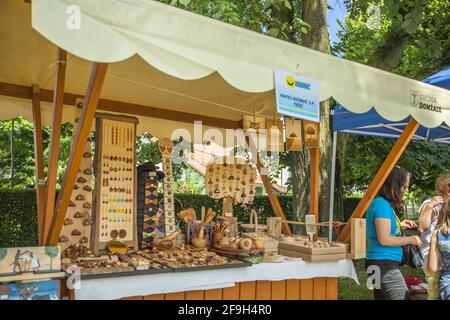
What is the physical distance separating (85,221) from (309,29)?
4.73m

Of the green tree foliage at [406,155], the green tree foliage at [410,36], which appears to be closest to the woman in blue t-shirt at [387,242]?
the green tree foliage at [410,36]

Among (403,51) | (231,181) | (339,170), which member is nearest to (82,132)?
(231,181)

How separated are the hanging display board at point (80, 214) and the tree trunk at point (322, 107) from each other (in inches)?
144

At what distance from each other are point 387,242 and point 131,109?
8.31 feet

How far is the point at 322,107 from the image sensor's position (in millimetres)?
6227

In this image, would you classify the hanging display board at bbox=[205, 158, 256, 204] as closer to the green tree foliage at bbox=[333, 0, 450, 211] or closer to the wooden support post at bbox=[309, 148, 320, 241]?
the wooden support post at bbox=[309, 148, 320, 241]

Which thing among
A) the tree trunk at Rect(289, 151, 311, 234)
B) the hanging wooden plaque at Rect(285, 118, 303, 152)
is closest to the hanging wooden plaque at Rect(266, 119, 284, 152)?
the hanging wooden plaque at Rect(285, 118, 303, 152)

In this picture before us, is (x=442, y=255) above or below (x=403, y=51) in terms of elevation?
below

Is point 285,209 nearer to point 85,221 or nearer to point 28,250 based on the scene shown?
point 85,221

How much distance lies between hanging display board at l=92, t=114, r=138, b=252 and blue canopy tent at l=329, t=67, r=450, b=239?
2.59 m

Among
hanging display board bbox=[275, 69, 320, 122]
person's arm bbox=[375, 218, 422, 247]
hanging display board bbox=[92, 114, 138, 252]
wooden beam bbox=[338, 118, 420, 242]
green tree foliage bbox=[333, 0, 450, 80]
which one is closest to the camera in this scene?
hanging display board bbox=[275, 69, 320, 122]

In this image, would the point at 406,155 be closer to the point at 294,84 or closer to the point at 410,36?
the point at 410,36

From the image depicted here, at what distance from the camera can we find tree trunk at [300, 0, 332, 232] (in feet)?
19.8
